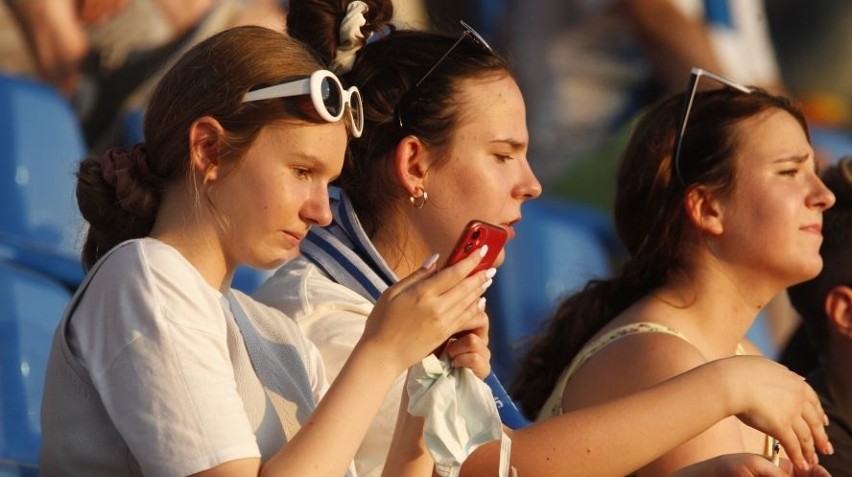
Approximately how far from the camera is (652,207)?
2.79 m

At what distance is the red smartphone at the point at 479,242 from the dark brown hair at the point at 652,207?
0.99m

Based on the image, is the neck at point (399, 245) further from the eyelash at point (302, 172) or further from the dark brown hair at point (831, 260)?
the dark brown hair at point (831, 260)

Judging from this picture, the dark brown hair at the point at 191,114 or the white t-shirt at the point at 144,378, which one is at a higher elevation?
the dark brown hair at the point at 191,114

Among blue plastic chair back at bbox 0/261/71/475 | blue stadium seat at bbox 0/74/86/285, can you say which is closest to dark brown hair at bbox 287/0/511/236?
blue plastic chair back at bbox 0/261/71/475

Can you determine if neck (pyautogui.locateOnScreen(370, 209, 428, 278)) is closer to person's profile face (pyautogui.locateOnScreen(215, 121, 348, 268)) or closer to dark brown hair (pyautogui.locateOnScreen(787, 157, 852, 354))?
person's profile face (pyautogui.locateOnScreen(215, 121, 348, 268))

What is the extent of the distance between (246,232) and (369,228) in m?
0.63

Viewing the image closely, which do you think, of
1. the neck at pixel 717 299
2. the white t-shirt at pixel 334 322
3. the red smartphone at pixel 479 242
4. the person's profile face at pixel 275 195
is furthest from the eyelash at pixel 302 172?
the neck at pixel 717 299

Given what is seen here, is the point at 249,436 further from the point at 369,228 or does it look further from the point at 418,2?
the point at 418,2

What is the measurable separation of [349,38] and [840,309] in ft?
4.22

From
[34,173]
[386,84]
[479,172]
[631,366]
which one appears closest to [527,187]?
[479,172]

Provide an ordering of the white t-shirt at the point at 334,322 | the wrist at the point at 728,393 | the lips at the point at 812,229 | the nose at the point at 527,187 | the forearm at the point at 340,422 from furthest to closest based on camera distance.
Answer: the lips at the point at 812,229, the nose at the point at 527,187, the white t-shirt at the point at 334,322, the wrist at the point at 728,393, the forearm at the point at 340,422

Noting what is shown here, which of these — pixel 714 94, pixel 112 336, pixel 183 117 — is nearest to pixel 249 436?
pixel 112 336

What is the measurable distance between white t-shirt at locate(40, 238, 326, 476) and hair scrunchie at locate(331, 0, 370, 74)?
Answer: 27.6 inches

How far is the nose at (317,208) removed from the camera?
184 centimetres
